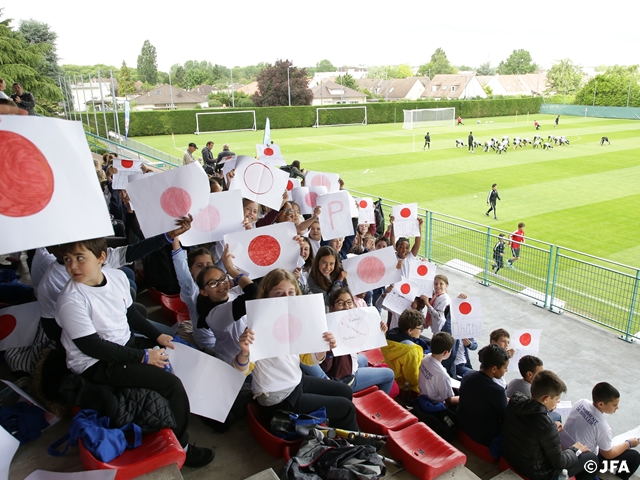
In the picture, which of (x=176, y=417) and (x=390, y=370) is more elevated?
(x=176, y=417)

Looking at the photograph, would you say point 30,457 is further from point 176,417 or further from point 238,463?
point 238,463

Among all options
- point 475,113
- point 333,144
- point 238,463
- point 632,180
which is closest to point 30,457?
point 238,463

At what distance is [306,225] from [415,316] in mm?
1616

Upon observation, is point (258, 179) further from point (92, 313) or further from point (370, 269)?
→ point (92, 313)

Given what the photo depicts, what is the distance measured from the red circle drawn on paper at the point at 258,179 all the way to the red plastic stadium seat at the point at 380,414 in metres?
2.88

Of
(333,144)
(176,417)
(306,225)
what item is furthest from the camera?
(333,144)

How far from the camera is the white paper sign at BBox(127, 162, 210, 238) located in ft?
13.6

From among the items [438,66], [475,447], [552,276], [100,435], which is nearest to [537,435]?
[475,447]

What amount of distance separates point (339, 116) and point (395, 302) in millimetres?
53200

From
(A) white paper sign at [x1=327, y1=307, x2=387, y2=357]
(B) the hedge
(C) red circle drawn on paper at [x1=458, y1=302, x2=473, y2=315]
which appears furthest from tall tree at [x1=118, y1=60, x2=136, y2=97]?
(A) white paper sign at [x1=327, y1=307, x2=387, y2=357]

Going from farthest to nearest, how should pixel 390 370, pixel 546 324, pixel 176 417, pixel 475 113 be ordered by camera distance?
pixel 475 113 < pixel 546 324 < pixel 390 370 < pixel 176 417

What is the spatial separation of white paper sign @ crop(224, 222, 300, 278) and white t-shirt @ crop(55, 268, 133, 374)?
5.05 ft

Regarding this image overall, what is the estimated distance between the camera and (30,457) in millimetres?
3252

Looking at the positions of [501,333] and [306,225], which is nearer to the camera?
[501,333]
